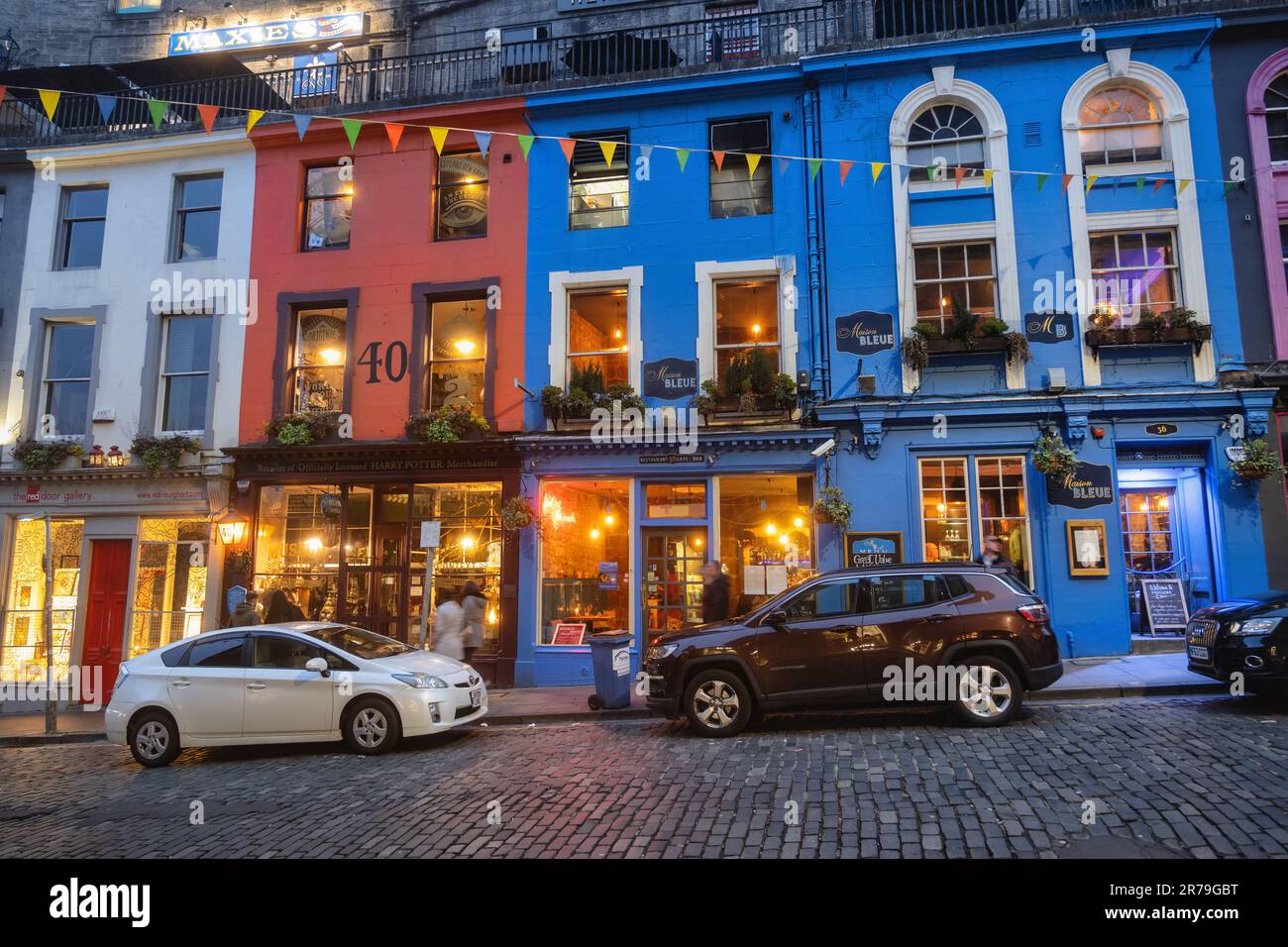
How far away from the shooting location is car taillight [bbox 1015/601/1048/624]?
27.5 ft

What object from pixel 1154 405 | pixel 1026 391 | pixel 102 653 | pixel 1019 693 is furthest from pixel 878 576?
pixel 102 653

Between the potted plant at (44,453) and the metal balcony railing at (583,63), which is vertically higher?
the metal balcony railing at (583,63)

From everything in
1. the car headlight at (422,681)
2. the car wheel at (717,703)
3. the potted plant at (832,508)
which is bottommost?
the car wheel at (717,703)

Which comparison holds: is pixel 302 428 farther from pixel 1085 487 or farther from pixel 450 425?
pixel 1085 487

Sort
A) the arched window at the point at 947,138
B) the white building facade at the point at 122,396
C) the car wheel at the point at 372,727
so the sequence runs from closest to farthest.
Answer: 1. the car wheel at the point at 372,727
2. the arched window at the point at 947,138
3. the white building facade at the point at 122,396

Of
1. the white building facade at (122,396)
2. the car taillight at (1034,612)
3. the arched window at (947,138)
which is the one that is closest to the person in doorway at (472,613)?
the white building facade at (122,396)

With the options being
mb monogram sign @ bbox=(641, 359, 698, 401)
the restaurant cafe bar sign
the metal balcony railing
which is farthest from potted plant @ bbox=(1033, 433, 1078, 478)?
the restaurant cafe bar sign

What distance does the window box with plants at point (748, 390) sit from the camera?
43.4 ft

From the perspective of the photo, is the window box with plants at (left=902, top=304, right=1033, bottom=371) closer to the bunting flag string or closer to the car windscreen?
the bunting flag string

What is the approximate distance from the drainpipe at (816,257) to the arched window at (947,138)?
177cm

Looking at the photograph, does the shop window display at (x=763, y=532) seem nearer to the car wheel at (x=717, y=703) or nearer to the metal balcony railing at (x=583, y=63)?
the car wheel at (x=717, y=703)

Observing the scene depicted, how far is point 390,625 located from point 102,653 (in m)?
6.11

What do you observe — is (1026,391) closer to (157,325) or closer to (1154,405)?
(1154,405)

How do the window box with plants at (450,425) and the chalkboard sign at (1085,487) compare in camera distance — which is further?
the window box with plants at (450,425)
